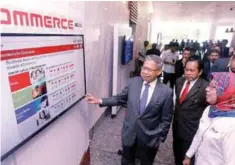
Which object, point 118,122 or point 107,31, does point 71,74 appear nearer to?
point 107,31

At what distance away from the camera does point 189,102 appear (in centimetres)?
177

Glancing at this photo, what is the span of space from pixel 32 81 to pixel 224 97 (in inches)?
45.4

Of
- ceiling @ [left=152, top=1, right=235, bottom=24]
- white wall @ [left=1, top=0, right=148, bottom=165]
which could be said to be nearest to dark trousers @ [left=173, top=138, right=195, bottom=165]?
white wall @ [left=1, top=0, right=148, bottom=165]

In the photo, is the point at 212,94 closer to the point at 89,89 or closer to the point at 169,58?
the point at 89,89

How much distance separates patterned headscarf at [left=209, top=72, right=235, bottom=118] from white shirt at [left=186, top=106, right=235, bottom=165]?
1.5 inches

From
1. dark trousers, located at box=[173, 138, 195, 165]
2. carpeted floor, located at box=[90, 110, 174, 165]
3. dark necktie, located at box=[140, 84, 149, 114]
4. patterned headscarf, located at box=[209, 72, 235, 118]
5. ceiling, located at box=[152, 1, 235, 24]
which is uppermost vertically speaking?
ceiling, located at box=[152, 1, 235, 24]

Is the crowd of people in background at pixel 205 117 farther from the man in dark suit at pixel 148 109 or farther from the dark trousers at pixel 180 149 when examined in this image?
the man in dark suit at pixel 148 109

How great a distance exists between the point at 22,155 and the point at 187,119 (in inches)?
56.5

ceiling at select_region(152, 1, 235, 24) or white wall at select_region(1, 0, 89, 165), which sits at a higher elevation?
ceiling at select_region(152, 1, 235, 24)

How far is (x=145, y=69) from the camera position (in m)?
1.56

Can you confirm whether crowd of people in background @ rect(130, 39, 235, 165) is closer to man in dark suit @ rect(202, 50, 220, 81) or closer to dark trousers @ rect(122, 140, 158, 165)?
dark trousers @ rect(122, 140, 158, 165)

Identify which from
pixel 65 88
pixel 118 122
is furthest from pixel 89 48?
pixel 118 122

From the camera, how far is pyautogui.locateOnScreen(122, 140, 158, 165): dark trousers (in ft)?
5.72

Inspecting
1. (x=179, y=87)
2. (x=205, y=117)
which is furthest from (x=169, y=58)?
(x=205, y=117)
